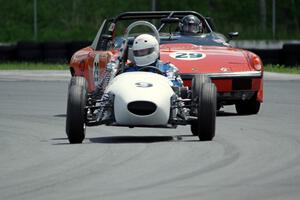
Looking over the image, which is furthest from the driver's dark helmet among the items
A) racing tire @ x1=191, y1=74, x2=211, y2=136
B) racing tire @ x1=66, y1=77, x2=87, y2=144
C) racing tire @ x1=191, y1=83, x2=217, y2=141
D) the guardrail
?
the guardrail

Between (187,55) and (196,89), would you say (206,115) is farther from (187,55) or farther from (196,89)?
(187,55)

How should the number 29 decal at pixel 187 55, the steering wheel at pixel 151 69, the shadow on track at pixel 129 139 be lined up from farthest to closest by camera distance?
the number 29 decal at pixel 187 55 → the steering wheel at pixel 151 69 → the shadow on track at pixel 129 139

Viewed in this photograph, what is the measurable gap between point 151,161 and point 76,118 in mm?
1968

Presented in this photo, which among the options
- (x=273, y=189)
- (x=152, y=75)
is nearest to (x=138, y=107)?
(x=152, y=75)

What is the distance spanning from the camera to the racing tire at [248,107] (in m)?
16.1

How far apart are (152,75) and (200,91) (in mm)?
554

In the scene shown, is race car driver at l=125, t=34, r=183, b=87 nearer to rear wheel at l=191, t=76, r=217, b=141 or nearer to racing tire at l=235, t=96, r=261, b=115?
rear wheel at l=191, t=76, r=217, b=141

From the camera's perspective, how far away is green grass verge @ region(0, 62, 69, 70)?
1182 inches

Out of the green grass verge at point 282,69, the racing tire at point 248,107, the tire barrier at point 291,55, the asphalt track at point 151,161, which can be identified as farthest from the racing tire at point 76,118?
the tire barrier at point 291,55

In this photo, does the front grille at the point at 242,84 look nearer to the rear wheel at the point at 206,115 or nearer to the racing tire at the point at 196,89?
the racing tire at the point at 196,89

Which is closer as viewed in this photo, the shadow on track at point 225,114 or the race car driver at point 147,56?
the race car driver at point 147,56

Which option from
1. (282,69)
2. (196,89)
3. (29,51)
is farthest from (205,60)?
(29,51)

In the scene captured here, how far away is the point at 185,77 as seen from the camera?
50.5ft

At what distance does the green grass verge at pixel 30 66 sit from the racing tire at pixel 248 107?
13.6 meters
